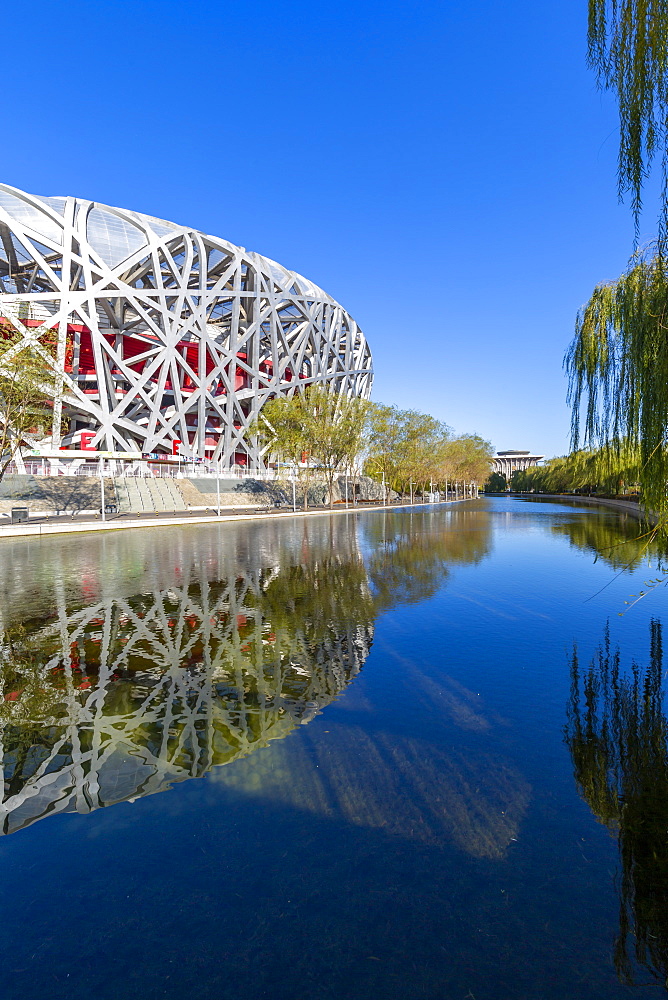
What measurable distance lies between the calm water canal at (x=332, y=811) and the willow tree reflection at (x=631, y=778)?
0.02m

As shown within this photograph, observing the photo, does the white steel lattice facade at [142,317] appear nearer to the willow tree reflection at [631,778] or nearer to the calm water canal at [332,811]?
the calm water canal at [332,811]

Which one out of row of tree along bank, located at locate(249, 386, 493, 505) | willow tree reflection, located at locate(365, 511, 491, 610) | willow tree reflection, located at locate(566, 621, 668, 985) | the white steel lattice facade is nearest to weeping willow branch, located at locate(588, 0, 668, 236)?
willow tree reflection, located at locate(566, 621, 668, 985)

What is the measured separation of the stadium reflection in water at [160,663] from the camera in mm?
4035

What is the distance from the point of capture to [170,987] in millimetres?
2197

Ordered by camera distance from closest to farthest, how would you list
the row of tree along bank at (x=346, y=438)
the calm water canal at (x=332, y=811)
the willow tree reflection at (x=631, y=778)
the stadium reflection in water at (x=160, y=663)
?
the calm water canal at (x=332, y=811) < the willow tree reflection at (x=631, y=778) < the stadium reflection in water at (x=160, y=663) < the row of tree along bank at (x=346, y=438)

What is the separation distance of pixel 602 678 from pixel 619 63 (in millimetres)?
6023

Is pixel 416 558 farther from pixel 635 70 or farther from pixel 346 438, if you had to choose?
pixel 346 438

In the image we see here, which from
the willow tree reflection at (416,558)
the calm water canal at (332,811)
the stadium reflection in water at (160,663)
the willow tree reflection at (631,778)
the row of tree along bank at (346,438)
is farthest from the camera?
the row of tree along bank at (346,438)

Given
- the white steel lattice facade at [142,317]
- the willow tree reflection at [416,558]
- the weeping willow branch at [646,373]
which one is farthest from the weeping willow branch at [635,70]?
the white steel lattice facade at [142,317]

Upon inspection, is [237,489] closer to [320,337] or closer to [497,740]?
[320,337]

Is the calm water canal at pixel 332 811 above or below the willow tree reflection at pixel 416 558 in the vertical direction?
above

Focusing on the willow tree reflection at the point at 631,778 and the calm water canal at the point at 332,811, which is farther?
the willow tree reflection at the point at 631,778

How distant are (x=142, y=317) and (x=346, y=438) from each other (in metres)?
25.9

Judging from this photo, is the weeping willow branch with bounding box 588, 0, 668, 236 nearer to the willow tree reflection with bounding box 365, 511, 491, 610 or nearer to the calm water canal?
the calm water canal
